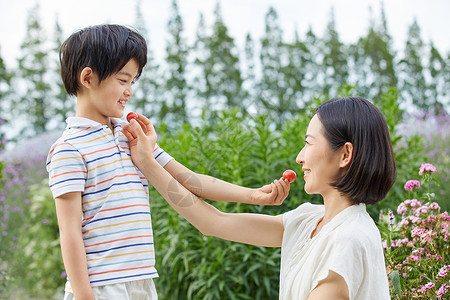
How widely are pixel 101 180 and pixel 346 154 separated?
31.3 inches

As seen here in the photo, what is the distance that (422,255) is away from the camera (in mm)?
2322

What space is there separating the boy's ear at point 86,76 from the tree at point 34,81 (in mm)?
10571

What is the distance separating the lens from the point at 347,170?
5.29 ft

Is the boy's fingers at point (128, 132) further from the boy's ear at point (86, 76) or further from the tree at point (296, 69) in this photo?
the tree at point (296, 69)

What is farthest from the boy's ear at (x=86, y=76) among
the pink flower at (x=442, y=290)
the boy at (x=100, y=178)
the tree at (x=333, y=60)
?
the tree at (x=333, y=60)

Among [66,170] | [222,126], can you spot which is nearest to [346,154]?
[66,170]

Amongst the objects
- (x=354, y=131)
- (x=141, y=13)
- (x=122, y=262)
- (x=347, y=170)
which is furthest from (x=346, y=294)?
(x=141, y=13)

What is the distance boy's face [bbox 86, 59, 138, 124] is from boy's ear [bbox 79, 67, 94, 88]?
0.05 feet

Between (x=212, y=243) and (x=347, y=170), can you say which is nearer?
(x=347, y=170)

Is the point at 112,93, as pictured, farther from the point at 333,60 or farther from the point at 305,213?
the point at 333,60

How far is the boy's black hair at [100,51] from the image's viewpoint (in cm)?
159

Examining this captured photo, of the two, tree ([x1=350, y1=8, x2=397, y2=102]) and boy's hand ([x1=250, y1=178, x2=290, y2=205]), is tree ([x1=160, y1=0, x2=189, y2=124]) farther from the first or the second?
boy's hand ([x1=250, y1=178, x2=290, y2=205])

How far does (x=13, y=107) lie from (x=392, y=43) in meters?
9.30

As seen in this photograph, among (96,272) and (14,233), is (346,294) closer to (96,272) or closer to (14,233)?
(96,272)
